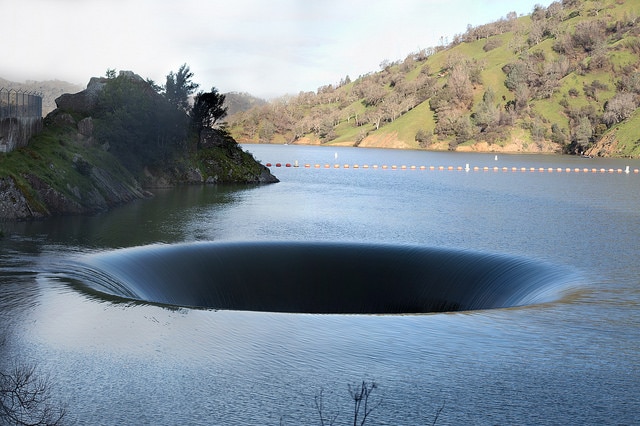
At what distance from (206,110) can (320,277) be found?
161 ft

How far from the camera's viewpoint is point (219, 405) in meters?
13.8

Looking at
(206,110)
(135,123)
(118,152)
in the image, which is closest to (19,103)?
(118,152)

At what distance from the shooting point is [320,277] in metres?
30.5

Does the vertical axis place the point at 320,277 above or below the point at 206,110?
below

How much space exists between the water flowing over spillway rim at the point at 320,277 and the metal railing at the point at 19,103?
15813 millimetres

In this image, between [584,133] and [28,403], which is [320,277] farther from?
[584,133]

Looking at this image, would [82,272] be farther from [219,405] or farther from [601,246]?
[601,246]

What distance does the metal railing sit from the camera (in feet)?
139

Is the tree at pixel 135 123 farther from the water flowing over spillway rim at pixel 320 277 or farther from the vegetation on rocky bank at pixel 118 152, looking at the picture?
the water flowing over spillway rim at pixel 320 277

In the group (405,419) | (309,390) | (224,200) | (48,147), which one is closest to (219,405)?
(309,390)

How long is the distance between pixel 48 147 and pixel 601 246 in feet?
110

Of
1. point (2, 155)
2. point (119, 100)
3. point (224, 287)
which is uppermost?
point (119, 100)

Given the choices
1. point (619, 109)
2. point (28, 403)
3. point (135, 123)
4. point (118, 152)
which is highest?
point (619, 109)

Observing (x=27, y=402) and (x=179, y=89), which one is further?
(x=179, y=89)
